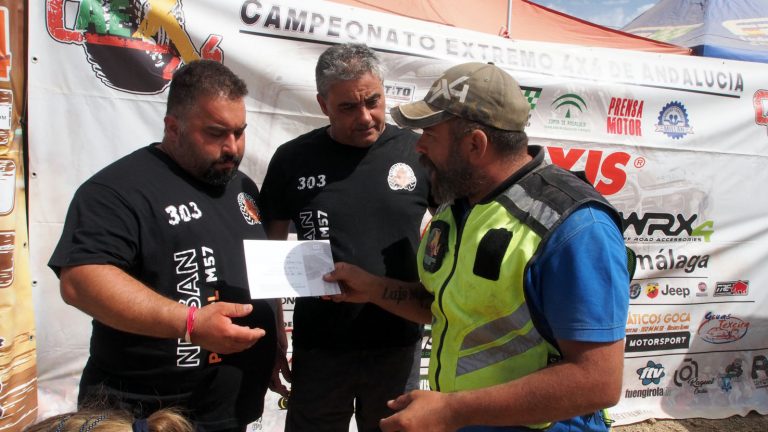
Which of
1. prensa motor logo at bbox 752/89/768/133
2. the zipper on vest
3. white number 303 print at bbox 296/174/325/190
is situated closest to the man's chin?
white number 303 print at bbox 296/174/325/190

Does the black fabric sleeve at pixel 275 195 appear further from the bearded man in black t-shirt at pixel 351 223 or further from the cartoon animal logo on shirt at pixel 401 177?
the cartoon animal logo on shirt at pixel 401 177

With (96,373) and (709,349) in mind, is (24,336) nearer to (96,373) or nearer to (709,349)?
(96,373)

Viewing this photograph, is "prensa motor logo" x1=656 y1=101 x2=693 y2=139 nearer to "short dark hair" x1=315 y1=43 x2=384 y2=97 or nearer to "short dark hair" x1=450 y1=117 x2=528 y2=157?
"short dark hair" x1=315 y1=43 x2=384 y2=97

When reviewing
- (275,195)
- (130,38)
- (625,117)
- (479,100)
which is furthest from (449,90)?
(625,117)

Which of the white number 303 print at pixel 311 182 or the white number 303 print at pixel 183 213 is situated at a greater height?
the white number 303 print at pixel 311 182

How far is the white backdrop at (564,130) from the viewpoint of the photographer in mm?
2992

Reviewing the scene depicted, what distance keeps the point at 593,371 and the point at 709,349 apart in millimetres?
3968

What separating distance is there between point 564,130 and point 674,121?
0.95 metres

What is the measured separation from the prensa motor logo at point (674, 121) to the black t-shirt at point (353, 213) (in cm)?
272

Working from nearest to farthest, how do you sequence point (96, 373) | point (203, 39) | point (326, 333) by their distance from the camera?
point (96, 373)
point (326, 333)
point (203, 39)

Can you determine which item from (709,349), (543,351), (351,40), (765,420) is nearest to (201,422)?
(543,351)

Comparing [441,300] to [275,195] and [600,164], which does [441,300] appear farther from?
[600,164]

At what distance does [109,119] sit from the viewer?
10.1ft

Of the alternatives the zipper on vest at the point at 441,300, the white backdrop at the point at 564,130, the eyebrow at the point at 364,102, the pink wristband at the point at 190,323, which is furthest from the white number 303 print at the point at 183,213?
the white backdrop at the point at 564,130
